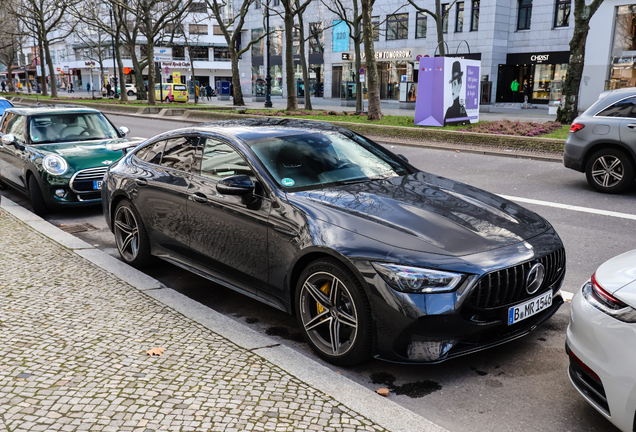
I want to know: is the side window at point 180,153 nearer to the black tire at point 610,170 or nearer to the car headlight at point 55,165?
the car headlight at point 55,165

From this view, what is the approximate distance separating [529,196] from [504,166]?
3.65 m

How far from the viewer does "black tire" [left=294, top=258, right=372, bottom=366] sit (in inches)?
144

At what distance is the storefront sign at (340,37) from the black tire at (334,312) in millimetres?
51241

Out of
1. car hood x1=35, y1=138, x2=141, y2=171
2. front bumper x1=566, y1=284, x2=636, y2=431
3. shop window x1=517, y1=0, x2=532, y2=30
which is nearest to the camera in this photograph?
front bumper x1=566, y1=284, x2=636, y2=431

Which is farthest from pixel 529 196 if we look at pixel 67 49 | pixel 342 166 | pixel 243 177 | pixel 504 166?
pixel 67 49

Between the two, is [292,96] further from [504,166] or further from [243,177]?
[243,177]

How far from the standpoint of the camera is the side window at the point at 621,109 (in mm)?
9484

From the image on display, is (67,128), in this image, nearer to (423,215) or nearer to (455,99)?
(423,215)

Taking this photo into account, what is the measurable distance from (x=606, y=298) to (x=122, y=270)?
14.3ft

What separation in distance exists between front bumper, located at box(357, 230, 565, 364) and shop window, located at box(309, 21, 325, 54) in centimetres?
5285

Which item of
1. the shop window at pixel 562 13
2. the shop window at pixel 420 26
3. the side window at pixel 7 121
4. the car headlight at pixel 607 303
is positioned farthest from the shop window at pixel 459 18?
the car headlight at pixel 607 303

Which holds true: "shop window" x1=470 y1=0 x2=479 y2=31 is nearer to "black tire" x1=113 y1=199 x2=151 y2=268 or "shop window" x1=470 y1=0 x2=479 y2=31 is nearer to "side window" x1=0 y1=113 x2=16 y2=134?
"side window" x1=0 y1=113 x2=16 y2=134

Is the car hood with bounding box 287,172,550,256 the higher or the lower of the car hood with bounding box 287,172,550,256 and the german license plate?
the higher

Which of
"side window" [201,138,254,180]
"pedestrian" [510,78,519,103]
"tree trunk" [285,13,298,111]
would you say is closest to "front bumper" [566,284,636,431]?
"side window" [201,138,254,180]
